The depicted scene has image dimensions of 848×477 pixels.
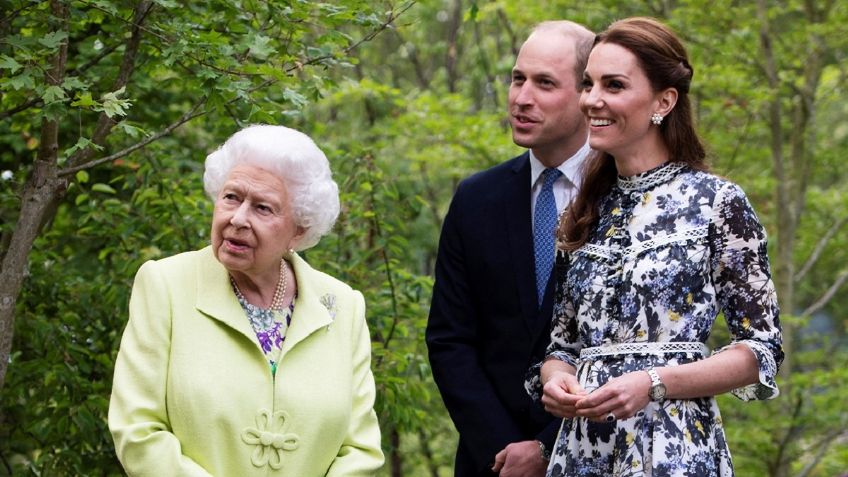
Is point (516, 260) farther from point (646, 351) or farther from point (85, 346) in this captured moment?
point (85, 346)

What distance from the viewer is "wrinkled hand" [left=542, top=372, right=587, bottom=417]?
9.69ft

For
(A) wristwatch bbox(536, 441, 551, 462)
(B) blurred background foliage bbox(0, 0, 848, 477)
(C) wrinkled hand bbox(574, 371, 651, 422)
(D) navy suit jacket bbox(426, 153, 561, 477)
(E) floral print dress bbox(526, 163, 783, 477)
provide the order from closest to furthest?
(C) wrinkled hand bbox(574, 371, 651, 422) → (E) floral print dress bbox(526, 163, 783, 477) → (A) wristwatch bbox(536, 441, 551, 462) → (D) navy suit jacket bbox(426, 153, 561, 477) → (B) blurred background foliage bbox(0, 0, 848, 477)

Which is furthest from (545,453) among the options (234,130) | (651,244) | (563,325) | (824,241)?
(824,241)

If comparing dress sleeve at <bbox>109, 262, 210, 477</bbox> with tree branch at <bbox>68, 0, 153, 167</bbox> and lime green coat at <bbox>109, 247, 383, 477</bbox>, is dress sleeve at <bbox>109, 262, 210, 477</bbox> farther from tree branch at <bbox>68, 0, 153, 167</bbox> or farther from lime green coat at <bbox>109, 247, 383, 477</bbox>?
tree branch at <bbox>68, 0, 153, 167</bbox>

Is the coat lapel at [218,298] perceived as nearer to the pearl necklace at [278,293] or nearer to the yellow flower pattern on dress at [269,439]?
the pearl necklace at [278,293]

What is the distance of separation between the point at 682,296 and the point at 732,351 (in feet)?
0.62

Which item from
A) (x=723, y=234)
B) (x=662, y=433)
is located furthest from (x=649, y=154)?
(x=662, y=433)

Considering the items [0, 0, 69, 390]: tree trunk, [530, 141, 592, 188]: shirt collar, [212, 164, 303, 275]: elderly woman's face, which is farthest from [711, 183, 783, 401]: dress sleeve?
[0, 0, 69, 390]: tree trunk

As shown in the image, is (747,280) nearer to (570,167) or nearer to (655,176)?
(655,176)

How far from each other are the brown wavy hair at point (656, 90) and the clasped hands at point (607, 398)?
48 cm

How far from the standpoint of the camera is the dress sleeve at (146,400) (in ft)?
9.82

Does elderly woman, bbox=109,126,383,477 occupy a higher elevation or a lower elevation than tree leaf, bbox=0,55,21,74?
lower

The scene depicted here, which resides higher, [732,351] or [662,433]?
[732,351]

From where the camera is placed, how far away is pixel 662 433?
2.96 meters
